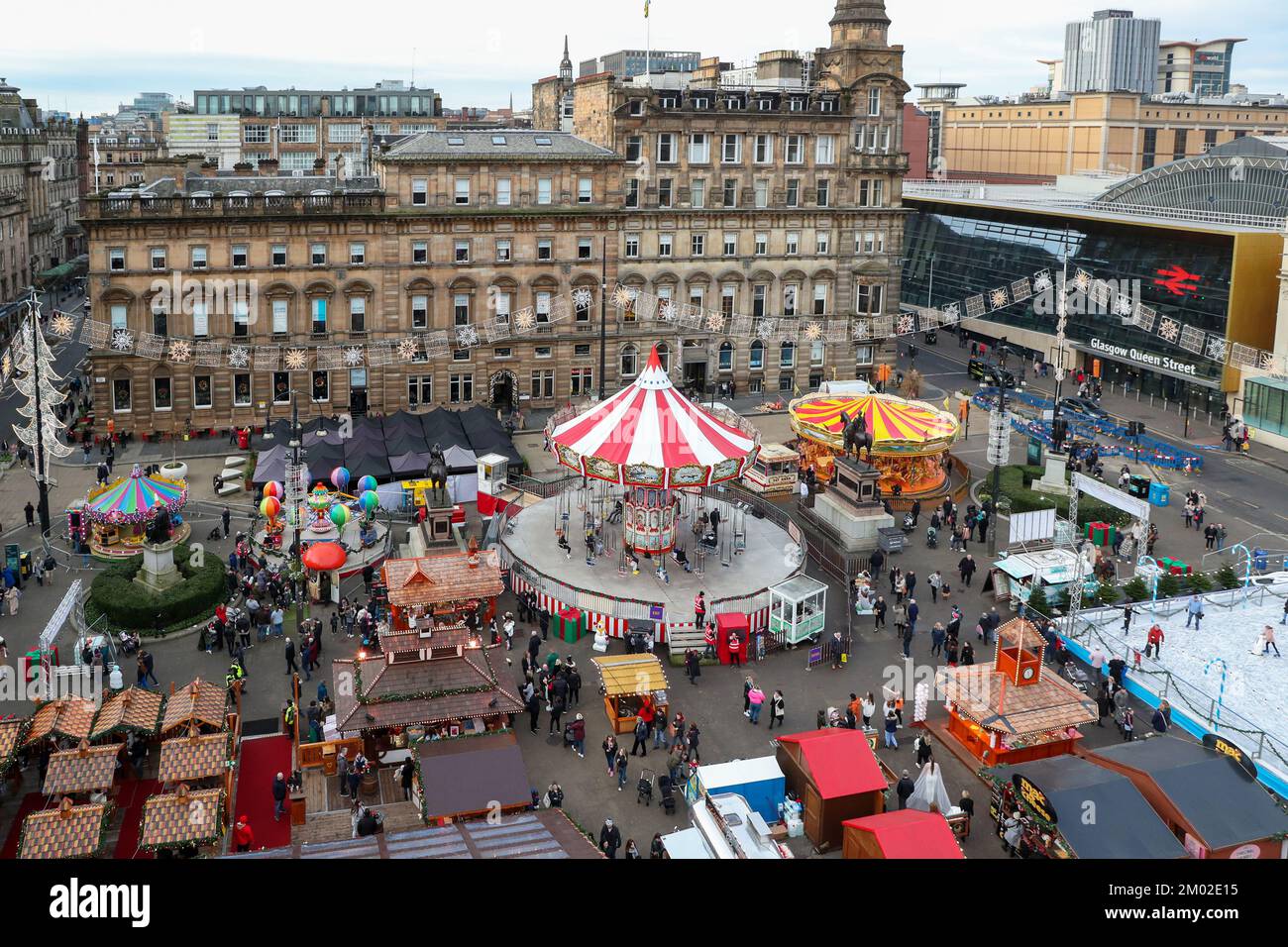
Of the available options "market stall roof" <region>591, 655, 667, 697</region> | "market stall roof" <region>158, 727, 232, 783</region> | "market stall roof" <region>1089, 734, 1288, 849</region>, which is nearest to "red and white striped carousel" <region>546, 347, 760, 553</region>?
"market stall roof" <region>591, 655, 667, 697</region>

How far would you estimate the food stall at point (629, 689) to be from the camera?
107ft

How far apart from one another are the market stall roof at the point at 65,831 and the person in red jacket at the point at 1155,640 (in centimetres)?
2856

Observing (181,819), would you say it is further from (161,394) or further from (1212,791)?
(161,394)

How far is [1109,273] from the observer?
251 ft

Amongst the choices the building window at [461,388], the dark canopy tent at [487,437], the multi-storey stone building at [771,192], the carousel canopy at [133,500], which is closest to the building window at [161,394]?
the building window at [461,388]

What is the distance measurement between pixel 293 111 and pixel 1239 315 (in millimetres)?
91678

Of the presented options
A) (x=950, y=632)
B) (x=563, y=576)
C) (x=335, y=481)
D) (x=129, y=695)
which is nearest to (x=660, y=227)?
(x=335, y=481)

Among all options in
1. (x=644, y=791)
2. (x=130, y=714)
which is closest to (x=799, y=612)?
(x=644, y=791)

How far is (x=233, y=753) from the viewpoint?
29.1 m

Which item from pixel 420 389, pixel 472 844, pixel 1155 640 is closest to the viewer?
pixel 472 844

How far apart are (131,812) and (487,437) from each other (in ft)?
94.8

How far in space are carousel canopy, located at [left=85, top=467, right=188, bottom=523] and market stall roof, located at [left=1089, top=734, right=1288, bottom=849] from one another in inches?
1307

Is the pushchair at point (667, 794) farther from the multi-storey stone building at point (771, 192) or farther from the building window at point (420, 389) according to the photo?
the multi-storey stone building at point (771, 192)

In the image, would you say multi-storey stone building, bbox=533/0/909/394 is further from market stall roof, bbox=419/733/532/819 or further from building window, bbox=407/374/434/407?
market stall roof, bbox=419/733/532/819
